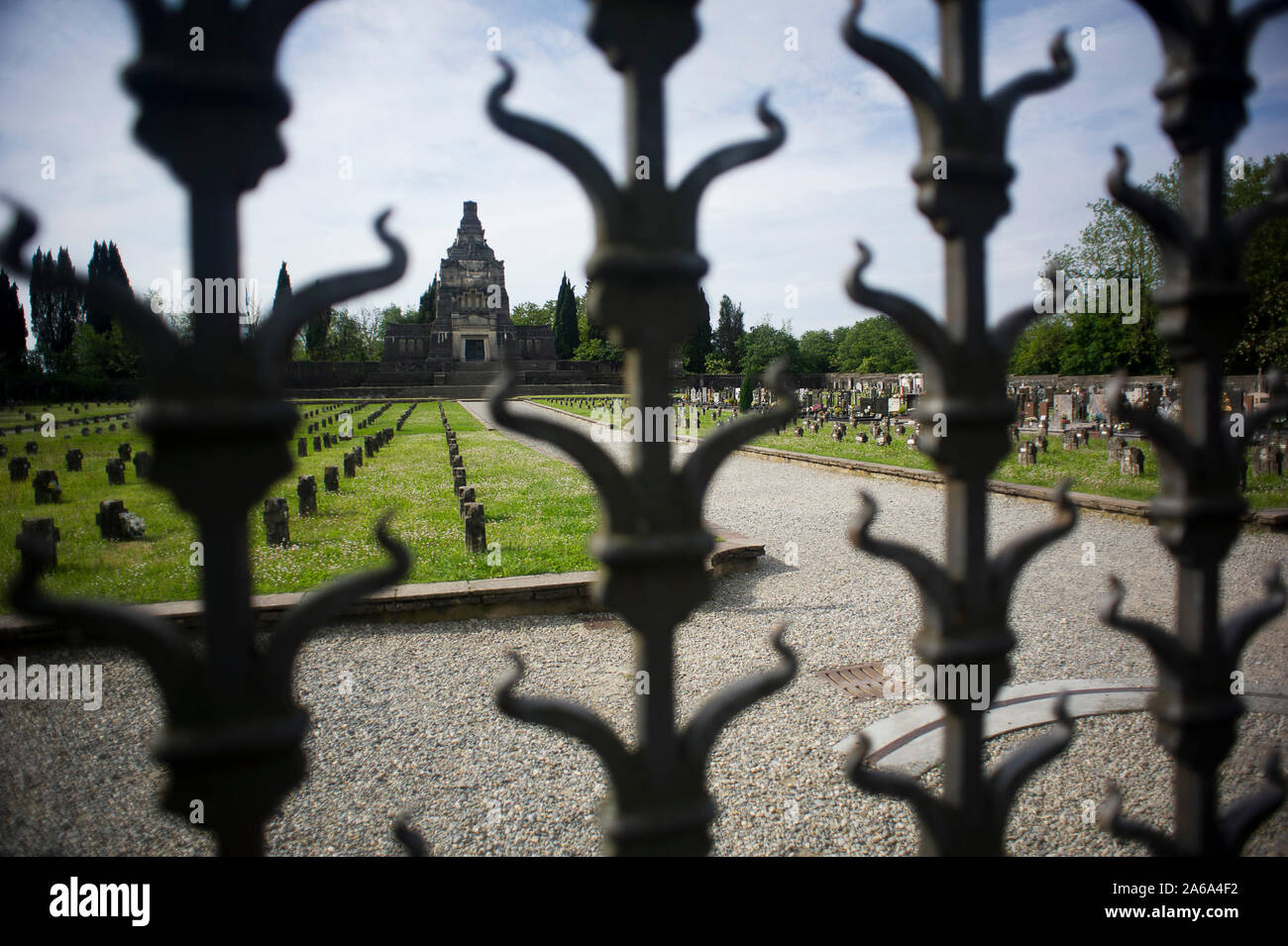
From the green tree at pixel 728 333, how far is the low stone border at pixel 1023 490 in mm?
60421

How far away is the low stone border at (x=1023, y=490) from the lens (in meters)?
9.20

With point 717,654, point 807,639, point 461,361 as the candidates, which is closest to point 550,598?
point 717,654

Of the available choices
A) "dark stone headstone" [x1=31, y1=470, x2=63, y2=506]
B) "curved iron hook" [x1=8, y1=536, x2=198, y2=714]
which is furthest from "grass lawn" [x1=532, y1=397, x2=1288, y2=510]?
"dark stone headstone" [x1=31, y1=470, x2=63, y2=506]

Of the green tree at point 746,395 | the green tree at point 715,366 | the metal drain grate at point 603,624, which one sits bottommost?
the metal drain grate at point 603,624

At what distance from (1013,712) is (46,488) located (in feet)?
44.8

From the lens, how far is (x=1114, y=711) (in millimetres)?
4598

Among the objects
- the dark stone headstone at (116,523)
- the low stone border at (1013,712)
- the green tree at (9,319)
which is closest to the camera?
the low stone border at (1013,712)

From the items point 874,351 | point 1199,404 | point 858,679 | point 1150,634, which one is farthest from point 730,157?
point 874,351

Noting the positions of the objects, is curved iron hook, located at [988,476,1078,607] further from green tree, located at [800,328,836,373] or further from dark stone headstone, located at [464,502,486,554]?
green tree, located at [800,328,836,373]

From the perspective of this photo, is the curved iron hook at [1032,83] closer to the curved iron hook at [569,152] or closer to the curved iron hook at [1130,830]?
the curved iron hook at [569,152]

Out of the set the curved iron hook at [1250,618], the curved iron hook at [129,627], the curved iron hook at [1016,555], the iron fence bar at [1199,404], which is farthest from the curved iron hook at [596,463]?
the curved iron hook at [1250,618]

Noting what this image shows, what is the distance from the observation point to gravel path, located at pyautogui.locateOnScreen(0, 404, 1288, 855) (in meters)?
3.54
